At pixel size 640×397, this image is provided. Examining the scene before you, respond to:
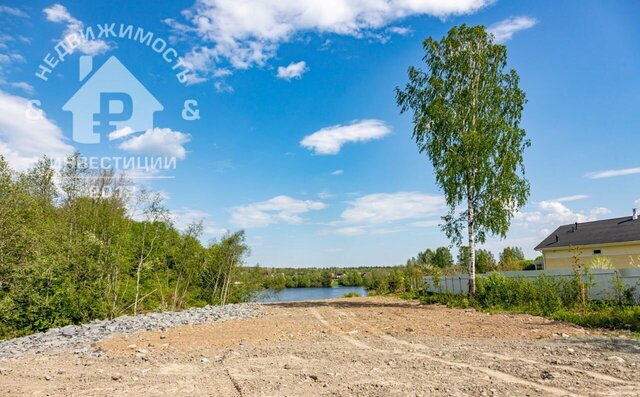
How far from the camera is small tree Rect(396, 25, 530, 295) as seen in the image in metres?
16.4

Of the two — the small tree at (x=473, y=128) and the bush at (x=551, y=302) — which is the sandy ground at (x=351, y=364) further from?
the small tree at (x=473, y=128)

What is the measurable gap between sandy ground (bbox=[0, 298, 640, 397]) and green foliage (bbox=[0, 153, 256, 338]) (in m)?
6.17

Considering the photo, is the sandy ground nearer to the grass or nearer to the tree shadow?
the grass

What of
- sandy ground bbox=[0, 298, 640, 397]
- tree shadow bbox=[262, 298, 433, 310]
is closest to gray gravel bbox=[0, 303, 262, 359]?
sandy ground bbox=[0, 298, 640, 397]

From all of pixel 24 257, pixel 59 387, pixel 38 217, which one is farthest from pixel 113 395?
pixel 38 217

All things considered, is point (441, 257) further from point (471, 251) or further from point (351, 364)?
point (351, 364)

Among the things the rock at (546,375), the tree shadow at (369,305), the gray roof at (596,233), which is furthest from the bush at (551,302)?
the gray roof at (596,233)

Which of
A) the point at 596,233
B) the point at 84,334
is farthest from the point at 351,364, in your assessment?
the point at 596,233

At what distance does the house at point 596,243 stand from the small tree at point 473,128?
1107 cm

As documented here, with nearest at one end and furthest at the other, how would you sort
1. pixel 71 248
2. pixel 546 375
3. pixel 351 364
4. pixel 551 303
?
1. pixel 546 375
2. pixel 351 364
3. pixel 551 303
4. pixel 71 248

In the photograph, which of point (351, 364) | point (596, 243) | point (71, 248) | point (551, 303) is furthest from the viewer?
point (596, 243)

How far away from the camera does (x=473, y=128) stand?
54.7 ft

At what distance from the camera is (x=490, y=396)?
450 cm

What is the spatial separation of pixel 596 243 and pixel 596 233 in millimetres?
1918
